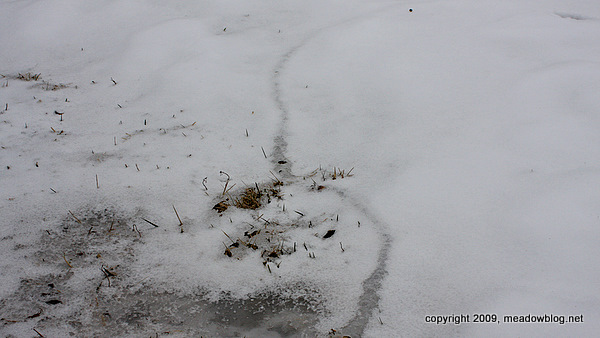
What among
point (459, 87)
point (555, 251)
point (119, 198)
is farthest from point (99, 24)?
point (555, 251)

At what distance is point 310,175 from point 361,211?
48cm

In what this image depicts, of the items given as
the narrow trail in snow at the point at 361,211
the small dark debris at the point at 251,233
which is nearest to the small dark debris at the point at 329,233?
the narrow trail in snow at the point at 361,211

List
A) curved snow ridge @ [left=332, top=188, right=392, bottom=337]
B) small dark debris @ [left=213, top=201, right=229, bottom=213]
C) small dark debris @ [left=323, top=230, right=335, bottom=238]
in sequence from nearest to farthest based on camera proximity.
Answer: curved snow ridge @ [left=332, top=188, right=392, bottom=337] → small dark debris @ [left=323, top=230, right=335, bottom=238] → small dark debris @ [left=213, top=201, right=229, bottom=213]

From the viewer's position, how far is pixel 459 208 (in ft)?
7.13

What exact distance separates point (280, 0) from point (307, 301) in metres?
3.87

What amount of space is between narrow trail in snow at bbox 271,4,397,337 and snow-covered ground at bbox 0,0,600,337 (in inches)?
0.4

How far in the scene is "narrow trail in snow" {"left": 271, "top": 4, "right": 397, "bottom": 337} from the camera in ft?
5.79

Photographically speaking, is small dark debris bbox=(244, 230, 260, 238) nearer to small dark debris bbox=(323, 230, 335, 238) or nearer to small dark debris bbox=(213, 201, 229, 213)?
small dark debris bbox=(213, 201, 229, 213)

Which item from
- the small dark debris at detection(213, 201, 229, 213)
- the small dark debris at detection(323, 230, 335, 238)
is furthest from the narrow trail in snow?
the small dark debris at detection(213, 201, 229, 213)

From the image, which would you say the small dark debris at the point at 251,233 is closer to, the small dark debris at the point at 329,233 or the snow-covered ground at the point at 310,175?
the snow-covered ground at the point at 310,175

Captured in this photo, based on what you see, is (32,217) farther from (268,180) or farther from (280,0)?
(280,0)

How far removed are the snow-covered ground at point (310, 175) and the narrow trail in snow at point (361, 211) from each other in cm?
1

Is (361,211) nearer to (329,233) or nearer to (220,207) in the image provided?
(329,233)

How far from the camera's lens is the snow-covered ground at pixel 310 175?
1.81 m
